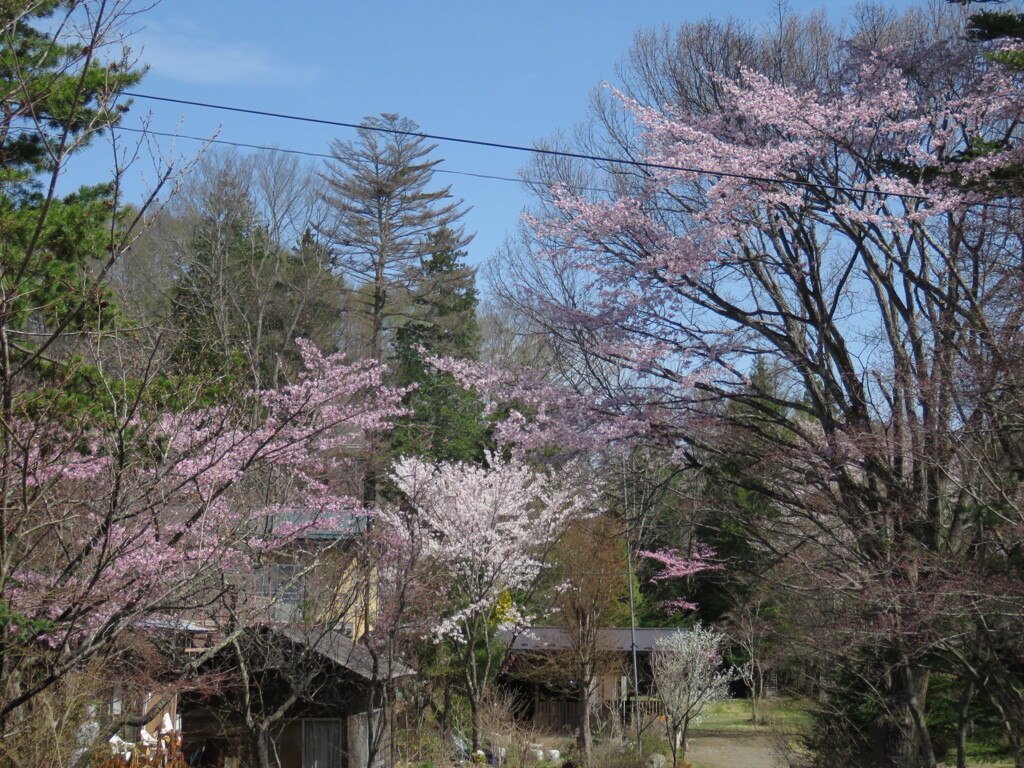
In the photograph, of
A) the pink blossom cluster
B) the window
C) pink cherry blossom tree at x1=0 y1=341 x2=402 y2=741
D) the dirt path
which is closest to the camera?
pink cherry blossom tree at x1=0 y1=341 x2=402 y2=741

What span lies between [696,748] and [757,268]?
19.3m

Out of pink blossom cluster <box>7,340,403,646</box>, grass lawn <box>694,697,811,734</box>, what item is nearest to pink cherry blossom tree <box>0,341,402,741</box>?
pink blossom cluster <box>7,340,403,646</box>

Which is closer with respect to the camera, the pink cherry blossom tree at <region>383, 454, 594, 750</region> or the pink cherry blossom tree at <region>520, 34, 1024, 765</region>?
the pink cherry blossom tree at <region>520, 34, 1024, 765</region>

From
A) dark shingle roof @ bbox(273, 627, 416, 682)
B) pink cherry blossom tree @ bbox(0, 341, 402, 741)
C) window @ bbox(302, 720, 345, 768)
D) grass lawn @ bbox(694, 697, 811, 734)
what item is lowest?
grass lawn @ bbox(694, 697, 811, 734)

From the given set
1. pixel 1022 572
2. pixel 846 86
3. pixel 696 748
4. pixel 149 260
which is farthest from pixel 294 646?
pixel 149 260

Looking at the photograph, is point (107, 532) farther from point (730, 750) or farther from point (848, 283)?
point (730, 750)

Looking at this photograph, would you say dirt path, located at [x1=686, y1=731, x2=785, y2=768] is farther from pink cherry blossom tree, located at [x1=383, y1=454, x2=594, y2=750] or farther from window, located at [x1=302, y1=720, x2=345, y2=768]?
window, located at [x1=302, y1=720, x2=345, y2=768]

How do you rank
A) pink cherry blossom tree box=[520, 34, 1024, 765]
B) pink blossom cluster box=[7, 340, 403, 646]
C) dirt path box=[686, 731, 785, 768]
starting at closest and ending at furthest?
pink blossom cluster box=[7, 340, 403, 646] → pink cherry blossom tree box=[520, 34, 1024, 765] → dirt path box=[686, 731, 785, 768]

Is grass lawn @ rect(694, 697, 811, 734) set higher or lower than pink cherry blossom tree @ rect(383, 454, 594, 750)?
lower

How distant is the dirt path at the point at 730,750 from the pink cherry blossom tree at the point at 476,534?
689 centimetres

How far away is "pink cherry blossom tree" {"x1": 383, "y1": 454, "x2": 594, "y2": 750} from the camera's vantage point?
58.9 feet

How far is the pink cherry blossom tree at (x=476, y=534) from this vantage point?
707 inches

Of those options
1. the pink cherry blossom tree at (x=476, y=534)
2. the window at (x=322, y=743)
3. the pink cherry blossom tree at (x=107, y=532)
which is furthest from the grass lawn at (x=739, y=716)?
the pink cherry blossom tree at (x=107, y=532)

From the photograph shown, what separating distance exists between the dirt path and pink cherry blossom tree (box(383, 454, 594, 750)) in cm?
689
